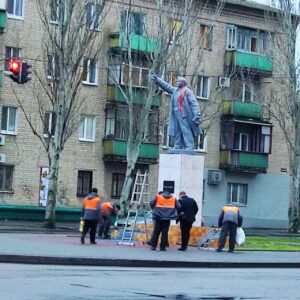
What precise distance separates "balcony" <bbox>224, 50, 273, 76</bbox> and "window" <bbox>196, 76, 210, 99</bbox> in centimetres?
163

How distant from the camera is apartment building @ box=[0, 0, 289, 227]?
172 ft

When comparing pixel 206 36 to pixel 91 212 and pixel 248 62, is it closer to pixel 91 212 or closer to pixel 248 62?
pixel 248 62

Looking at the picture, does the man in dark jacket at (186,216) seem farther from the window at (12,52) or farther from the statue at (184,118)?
the window at (12,52)

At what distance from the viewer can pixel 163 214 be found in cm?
2877

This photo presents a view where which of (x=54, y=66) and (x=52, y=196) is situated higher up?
(x=54, y=66)

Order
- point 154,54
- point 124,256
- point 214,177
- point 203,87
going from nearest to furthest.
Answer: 1. point 124,256
2. point 154,54
3. point 214,177
4. point 203,87

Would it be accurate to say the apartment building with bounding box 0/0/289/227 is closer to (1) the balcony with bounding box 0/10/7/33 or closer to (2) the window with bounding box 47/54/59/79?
(1) the balcony with bounding box 0/10/7/33

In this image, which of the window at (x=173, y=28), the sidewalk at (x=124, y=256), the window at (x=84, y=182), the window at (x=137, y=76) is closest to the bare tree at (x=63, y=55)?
the window at (x=173, y=28)

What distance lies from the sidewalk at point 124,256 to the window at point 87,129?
2407 cm

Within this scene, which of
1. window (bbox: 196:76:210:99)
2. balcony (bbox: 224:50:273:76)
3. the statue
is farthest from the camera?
balcony (bbox: 224:50:273:76)

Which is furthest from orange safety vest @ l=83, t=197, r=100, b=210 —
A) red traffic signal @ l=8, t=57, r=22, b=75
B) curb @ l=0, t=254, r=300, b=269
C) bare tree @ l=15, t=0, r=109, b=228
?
A: bare tree @ l=15, t=0, r=109, b=228

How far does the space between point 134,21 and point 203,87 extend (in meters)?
7.55

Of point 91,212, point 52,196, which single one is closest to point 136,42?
point 52,196

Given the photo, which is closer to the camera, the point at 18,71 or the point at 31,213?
the point at 18,71
